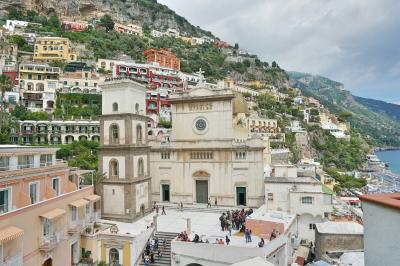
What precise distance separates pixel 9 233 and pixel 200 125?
20.5 meters

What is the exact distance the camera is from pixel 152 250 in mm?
22203

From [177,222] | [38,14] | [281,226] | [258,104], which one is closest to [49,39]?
[38,14]

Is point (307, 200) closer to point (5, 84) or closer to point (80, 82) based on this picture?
point (80, 82)

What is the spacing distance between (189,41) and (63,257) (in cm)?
13548

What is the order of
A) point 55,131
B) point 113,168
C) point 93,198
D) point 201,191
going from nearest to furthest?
point 93,198 < point 113,168 < point 201,191 < point 55,131

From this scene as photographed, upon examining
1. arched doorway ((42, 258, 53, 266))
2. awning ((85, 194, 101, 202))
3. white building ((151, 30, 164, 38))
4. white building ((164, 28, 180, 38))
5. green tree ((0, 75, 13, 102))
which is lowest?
arched doorway ((42, 258, 53, 266))

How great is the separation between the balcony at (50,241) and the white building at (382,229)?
55.9 ft

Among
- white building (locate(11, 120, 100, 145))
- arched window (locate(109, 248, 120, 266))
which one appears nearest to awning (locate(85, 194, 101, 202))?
arched window (locate(109, 248, 120, 266))

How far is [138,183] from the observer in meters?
27.7

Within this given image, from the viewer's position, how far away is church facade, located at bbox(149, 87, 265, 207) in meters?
31.1

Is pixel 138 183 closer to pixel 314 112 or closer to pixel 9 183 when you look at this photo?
pixel 9 183

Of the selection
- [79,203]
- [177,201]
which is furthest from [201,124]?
[79,203]

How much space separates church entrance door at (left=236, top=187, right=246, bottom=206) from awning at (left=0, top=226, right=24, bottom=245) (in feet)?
64.4

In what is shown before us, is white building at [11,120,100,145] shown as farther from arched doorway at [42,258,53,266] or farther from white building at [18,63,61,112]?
arched doorway at [42,258,53,266]
